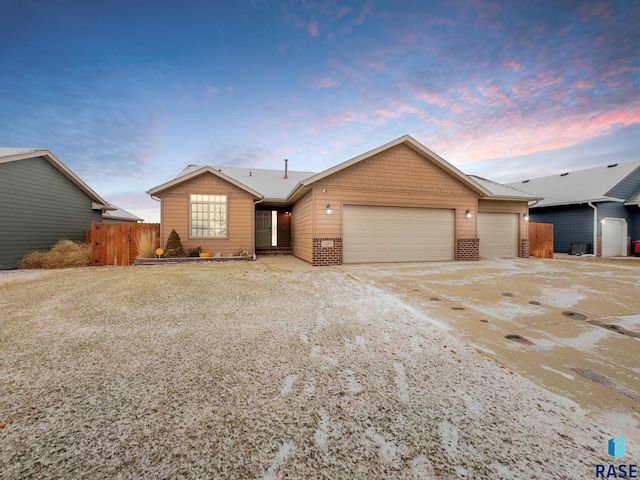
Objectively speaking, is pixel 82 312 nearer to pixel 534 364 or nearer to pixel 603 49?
pixel 534 364

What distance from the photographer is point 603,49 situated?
8.75 meters

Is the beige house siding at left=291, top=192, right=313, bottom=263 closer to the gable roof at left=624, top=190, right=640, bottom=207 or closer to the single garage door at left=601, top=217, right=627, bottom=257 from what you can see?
the single garage door at left=601, top=217, right=627, bottom=257

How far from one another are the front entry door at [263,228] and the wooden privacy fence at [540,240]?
14429 mm

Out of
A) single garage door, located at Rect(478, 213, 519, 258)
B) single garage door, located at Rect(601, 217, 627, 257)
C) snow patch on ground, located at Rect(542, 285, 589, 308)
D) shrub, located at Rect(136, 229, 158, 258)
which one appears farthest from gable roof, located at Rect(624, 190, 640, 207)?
shrub, located at Rect(136, 229, 158, 258)

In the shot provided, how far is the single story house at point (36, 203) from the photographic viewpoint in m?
8.77

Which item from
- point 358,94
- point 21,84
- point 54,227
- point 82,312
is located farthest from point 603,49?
point 21,84

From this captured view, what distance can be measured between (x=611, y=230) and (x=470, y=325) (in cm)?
1870

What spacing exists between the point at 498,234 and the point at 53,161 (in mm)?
20230

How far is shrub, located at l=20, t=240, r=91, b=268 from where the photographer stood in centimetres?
891

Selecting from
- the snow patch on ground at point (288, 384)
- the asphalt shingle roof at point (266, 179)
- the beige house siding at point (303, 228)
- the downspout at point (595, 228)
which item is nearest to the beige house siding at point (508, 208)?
the downspout at point (595, 228)

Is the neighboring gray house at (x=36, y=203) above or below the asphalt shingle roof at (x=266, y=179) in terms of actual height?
→ below

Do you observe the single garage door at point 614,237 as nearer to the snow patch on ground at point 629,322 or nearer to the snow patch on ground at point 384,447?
the snow patch on ground at point 629,322

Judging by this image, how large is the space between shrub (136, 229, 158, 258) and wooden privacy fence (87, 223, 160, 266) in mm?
145

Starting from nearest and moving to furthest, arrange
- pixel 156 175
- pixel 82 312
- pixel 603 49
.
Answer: pixel 82 312, pixel 603 49, pixel 156 175
